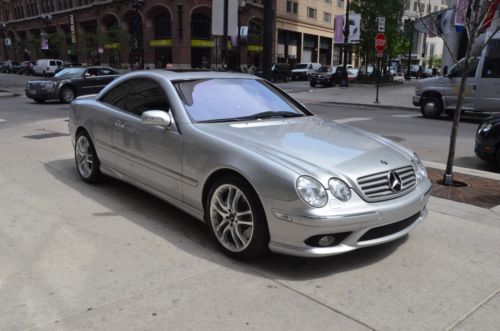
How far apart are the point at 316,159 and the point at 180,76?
1.95m

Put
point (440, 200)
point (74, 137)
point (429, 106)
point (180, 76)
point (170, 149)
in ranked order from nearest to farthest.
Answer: point (170, 149)
point (180, 76)
point (440, 200)
point (74, 137)
point (429, 106)

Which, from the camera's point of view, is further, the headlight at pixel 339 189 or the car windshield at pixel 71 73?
the car windshield at pixel 71 73

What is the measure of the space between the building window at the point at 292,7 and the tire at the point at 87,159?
208ft

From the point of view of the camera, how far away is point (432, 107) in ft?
49.2

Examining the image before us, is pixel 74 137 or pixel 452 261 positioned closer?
pixel 452 261

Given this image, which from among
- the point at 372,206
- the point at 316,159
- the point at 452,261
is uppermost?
the point at 316,159

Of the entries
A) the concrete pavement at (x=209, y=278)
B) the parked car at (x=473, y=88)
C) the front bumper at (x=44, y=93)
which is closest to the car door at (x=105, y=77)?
the front bumper at (x=44, y=93)

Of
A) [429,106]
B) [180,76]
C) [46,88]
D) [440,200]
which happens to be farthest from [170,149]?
[46,88]

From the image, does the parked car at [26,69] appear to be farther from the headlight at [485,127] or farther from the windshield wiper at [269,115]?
the windshield wiper at [269,115]

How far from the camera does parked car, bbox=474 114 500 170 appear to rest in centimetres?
752

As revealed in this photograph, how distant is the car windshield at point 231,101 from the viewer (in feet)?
14.8

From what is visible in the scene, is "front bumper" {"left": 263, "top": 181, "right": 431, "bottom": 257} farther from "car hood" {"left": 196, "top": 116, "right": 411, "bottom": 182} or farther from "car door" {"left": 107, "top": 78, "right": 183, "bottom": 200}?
"car door" {"left": 107, "top": 78, "right": 183, "bottom": 200}

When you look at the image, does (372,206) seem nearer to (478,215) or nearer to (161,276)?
(161,276)

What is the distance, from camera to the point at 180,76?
16.0 ft
